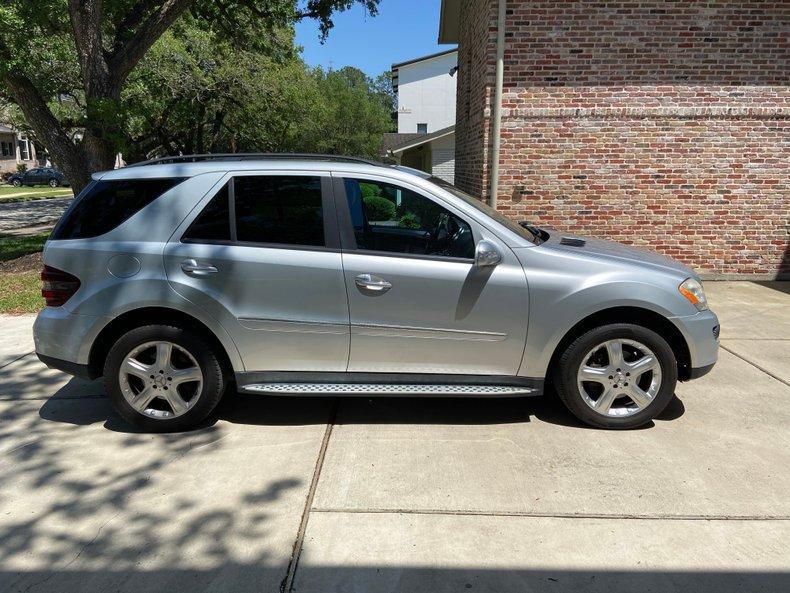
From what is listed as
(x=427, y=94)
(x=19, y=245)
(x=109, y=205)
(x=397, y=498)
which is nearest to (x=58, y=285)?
(x=109, y=205)

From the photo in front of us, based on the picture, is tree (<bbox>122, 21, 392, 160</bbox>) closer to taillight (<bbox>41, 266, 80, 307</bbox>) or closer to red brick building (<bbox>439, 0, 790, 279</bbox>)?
red brick building (<bbox>439, 0, 790, 279</bbox>)

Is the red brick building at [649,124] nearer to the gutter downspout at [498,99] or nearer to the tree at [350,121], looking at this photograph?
the gutter downspout at [498,99]

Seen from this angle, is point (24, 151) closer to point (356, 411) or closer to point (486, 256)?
point (356, 411)

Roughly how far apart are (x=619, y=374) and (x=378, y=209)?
6.46 feet

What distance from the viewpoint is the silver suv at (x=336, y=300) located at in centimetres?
397

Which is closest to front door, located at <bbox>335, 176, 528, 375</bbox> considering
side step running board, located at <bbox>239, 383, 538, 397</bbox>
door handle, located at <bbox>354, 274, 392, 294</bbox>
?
door handle, located at <bbox>354, 274, 392, 294</bbox>

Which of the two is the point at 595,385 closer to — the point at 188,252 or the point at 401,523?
the point at 401,523

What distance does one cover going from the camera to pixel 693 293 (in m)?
4.11

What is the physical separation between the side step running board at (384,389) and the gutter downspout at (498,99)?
551 centimetres

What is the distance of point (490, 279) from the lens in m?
3.96

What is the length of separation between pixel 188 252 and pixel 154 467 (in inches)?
53.9

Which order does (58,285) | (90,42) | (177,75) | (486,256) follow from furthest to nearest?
(177,75) < (90,42) < (58,285) < (486,256)

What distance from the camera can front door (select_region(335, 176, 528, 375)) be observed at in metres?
3.95

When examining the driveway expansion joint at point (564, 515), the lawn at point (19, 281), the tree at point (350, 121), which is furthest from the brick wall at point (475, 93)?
the tree at point (350, 121)
